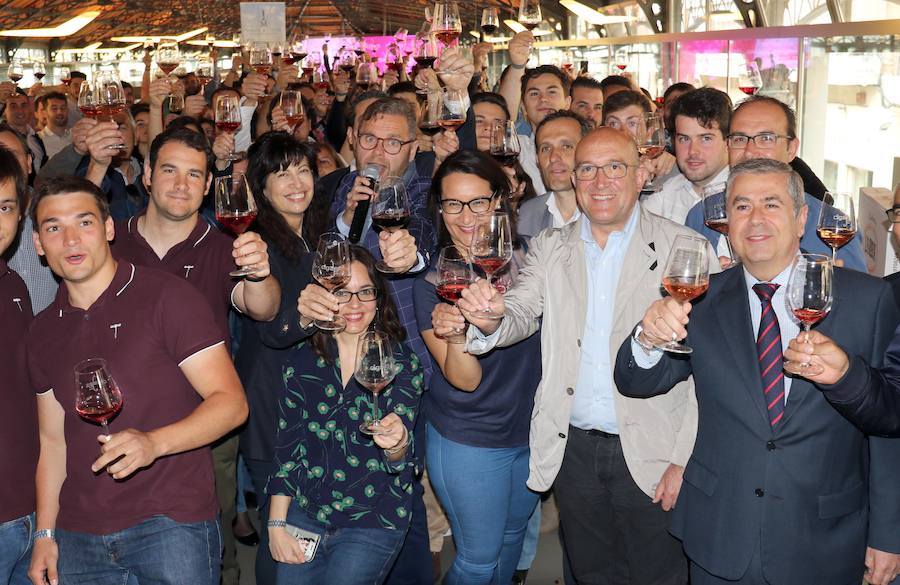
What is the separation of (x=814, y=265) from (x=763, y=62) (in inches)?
307

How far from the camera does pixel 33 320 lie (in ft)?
9.51

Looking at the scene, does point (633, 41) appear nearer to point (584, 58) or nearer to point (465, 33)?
point (584, 58)

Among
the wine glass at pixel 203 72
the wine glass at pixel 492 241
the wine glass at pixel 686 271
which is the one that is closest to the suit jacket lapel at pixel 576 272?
the wine glass at pixel 492 241

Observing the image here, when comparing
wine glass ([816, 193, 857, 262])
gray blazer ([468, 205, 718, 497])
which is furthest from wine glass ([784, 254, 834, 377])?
wine glass ([816, 193, 857, 262])

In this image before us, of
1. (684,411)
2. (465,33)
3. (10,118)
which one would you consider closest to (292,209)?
(684,411)

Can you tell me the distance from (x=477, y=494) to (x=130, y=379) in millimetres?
1276

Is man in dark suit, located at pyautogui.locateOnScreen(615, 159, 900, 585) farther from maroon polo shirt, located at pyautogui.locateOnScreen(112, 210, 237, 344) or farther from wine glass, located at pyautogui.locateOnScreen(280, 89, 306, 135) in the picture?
wine glass, located at pyautogui.locateOnScreen(280, 89, 306, 135)

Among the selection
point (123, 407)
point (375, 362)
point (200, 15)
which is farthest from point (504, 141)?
point (200, 15)

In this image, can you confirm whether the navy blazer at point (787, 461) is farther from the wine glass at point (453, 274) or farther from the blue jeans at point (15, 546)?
the blue jeans at point (15, 546)

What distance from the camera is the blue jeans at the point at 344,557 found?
9.75 feet

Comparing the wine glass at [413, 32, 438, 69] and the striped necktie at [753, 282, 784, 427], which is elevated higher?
the wine glass at [413, 32, 438, 69]

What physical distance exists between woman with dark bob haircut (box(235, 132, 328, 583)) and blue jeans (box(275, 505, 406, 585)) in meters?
0.28

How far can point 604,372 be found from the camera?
303 cm

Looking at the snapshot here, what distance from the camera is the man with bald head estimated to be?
2973mm
